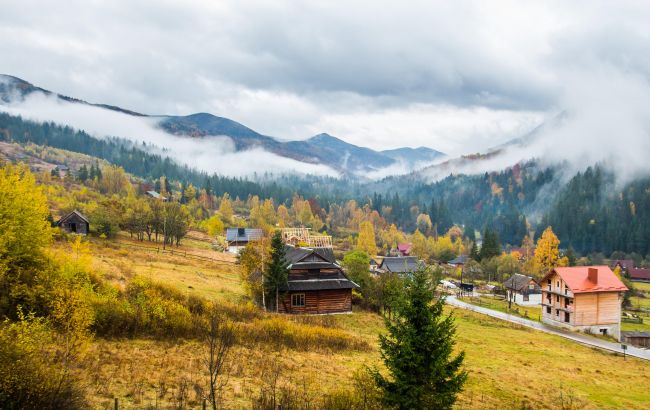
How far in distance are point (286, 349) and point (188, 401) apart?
11.6 metres

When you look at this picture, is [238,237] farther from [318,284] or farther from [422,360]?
[422,360]

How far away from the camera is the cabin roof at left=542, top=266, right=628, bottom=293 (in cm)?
5912

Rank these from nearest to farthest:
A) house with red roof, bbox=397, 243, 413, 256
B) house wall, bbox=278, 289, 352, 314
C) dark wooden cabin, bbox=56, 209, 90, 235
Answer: house wall, bbox=278, 289, 352, 314, dark wooden cabin, bbox=56, 209, 90, 235, house with red roof, bbox=397, 243, 413, 256

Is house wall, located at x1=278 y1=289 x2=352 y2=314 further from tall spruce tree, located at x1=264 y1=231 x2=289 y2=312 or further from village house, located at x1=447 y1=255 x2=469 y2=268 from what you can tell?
village house, located at x1=447 y1=255 x2=469 y2=268

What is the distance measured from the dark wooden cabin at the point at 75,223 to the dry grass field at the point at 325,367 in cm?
2804

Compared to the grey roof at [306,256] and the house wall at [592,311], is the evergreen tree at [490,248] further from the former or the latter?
the grey roof at [306,256]

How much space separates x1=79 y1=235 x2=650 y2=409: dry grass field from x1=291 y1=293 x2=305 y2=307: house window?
404 centimetres

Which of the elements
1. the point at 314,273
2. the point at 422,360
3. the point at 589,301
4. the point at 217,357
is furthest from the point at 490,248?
the point at 422,360

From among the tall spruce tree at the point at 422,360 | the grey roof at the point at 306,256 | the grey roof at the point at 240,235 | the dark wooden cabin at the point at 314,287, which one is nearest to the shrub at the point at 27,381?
the tall spruce tree at the point at 422,360

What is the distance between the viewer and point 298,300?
4788cm

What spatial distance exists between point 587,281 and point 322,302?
38.0 meters

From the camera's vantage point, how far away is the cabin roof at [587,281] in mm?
59125

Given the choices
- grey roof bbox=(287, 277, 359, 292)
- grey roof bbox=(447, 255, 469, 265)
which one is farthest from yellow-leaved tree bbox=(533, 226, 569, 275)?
grey roof bbox=(287, 277, 359, 292)

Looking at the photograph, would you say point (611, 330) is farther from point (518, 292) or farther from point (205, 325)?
point (205, 325)
